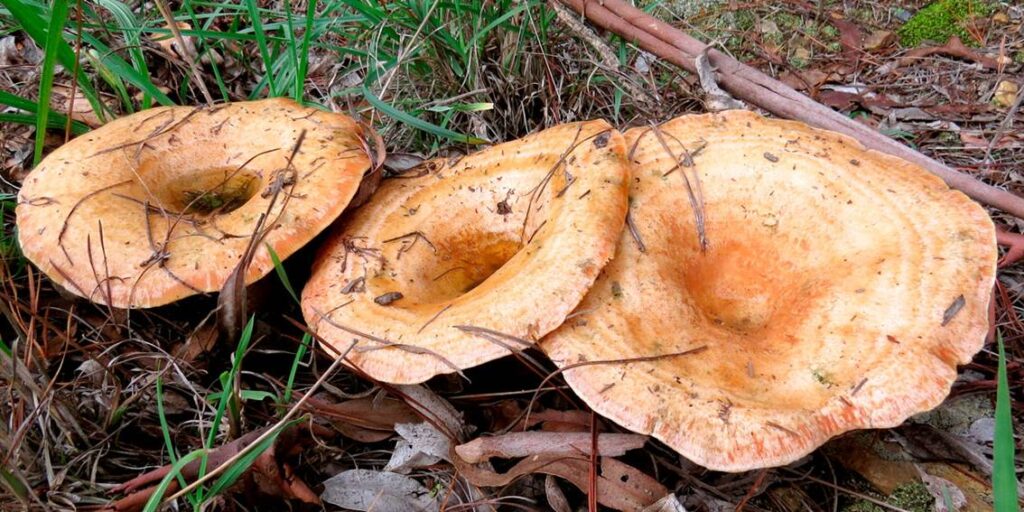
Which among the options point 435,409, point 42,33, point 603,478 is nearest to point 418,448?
point 435,409

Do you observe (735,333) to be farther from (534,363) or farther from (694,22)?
(694,22)

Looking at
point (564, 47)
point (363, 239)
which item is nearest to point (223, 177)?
point (363, 239)

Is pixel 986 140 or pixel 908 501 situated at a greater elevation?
pixel 986 140

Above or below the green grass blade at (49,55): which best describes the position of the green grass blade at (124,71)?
below

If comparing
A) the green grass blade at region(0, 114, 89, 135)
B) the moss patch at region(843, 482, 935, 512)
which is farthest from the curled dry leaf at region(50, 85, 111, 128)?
the moss patch at region(843, 482, 935, 512)

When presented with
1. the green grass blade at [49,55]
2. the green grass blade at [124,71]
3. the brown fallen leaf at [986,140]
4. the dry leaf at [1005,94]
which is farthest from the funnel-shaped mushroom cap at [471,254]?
the dry leaf at [1005,94]

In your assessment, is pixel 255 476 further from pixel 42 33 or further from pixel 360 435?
pixel 42 33

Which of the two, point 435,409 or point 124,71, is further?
point 124,71

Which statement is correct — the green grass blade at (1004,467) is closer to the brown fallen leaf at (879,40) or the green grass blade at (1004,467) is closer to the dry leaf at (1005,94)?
the dry leaf at (1005,94)
